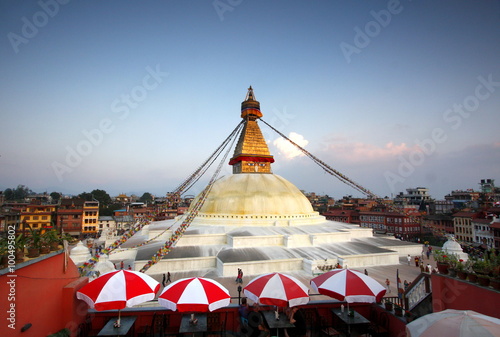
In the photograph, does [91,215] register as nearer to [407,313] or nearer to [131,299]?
[131,299]

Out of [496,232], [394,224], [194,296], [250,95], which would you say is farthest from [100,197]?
[496,232]

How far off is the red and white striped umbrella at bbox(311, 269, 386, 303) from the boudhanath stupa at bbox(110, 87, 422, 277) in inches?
302

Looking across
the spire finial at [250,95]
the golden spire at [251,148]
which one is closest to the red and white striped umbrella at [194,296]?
the golden spire at [251,148]

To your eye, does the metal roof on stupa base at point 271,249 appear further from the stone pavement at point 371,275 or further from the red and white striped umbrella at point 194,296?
the red and white striped umbrella at point 194,296

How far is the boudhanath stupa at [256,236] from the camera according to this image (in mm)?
14781

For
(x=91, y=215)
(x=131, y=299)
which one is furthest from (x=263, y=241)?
(x=91, y=215)

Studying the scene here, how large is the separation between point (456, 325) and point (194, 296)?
4800 millimetres

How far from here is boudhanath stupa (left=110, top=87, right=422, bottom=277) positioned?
1478cm

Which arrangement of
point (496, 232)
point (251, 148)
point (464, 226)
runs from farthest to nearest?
point (464, 226), point (496, 232), point (251, 148)

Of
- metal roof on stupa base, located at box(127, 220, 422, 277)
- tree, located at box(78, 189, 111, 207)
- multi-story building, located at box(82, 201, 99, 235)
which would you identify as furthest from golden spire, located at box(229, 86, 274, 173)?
tree, located at box(78, 189, 111, 207)

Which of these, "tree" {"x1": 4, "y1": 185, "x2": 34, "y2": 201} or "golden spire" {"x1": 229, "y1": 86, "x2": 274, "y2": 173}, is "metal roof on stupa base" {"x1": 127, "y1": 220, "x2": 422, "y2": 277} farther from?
"tree" {"x1": 4, "y1": 185, "x2": 34, "y2": 201}

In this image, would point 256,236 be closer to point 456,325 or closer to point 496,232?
point 456,325

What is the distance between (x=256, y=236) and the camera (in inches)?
684

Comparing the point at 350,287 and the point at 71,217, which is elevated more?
the point at 350,287
